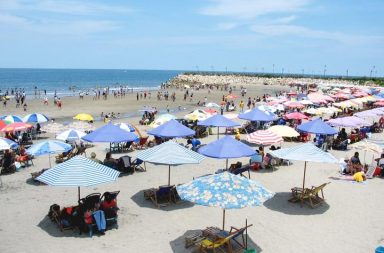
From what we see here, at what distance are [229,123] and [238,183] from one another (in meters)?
10.3

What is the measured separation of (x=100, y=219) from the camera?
873cm

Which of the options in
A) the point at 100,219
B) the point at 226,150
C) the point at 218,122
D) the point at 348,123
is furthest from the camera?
the point at 348,123

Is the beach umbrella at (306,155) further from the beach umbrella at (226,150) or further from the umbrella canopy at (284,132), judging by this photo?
the umbrella canopy at (284,132)

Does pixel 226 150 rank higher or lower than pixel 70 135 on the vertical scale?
higher

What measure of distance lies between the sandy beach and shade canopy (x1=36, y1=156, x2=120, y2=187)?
1.21 metres

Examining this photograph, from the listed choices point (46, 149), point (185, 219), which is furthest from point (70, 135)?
point (185, 219)

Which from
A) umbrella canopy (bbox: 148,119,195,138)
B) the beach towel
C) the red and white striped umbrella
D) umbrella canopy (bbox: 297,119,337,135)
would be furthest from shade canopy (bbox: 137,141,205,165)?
umbrella canopy (bbox: 297,119,337,135)

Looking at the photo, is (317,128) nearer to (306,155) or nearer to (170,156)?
(306,155)

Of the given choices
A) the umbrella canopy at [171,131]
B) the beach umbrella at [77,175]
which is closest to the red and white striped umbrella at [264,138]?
the umbrella canopy at [171,131]

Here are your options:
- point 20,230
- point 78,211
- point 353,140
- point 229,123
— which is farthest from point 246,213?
point 353,140

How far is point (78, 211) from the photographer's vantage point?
29.2ft

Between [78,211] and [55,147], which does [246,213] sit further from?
[55,147]

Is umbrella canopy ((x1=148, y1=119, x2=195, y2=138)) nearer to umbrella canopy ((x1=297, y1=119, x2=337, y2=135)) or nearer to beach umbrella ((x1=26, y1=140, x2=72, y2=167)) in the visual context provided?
beach umbrella ((x1=26, y1=140, x2=72, y2=167))

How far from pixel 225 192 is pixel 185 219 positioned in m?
2.61
